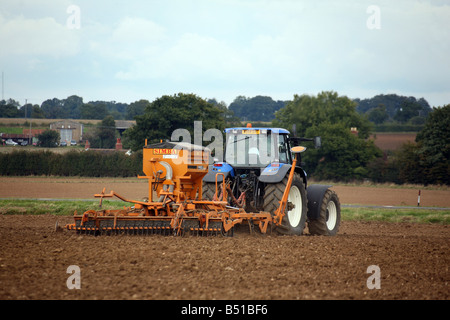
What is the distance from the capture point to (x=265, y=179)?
38.7 feet

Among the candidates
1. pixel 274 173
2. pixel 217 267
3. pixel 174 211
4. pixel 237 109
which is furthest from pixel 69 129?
pixel 237 109

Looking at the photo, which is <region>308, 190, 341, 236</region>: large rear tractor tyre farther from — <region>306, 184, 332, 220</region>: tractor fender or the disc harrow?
the disc harrow

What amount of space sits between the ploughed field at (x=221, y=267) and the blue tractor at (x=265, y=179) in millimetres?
725

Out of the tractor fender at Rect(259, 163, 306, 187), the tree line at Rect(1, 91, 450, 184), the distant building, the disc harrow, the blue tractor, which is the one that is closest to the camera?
the disc harrow

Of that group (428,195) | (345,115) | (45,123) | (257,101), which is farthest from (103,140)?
(257,101)

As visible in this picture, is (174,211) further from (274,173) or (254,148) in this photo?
(254,148)

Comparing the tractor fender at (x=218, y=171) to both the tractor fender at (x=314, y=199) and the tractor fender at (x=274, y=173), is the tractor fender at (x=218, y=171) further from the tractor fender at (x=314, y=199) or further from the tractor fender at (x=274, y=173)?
the tractor fender at (x=314, y=199)

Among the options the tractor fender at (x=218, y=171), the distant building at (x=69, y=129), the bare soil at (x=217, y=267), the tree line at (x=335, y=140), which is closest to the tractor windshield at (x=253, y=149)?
the tractor fender at (x=218, y=171)

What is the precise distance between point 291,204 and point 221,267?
14.8 ft

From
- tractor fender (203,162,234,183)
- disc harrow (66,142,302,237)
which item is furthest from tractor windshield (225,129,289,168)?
disc harrow (66,142,302,237)

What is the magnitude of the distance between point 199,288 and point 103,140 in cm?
5895

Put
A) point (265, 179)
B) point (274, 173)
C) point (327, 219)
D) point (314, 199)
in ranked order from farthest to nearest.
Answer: point (327, 219) → point (314, 199) → point (274, 173) → point (265, 179)

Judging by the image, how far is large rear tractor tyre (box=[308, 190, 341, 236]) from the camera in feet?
44.4
